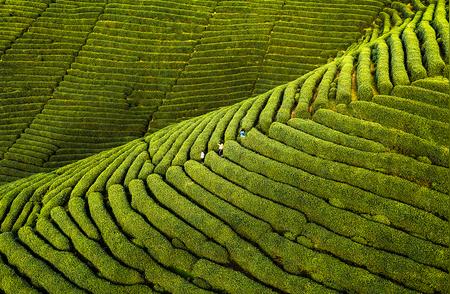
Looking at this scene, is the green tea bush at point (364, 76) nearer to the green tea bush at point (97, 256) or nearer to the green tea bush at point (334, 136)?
the green tea bush at point (334, 136)

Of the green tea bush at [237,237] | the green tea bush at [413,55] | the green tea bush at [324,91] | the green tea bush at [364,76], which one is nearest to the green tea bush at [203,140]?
the green tea bush at [237,237]

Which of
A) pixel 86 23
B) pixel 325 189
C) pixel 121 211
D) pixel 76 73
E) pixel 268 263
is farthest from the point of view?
pixel 86 23

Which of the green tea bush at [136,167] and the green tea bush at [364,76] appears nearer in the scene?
the green tea bush at [364,76]

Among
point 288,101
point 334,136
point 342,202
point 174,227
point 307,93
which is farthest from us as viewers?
point 288,101

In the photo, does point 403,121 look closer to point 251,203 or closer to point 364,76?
point 364,76

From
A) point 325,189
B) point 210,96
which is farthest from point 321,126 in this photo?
point 210,96

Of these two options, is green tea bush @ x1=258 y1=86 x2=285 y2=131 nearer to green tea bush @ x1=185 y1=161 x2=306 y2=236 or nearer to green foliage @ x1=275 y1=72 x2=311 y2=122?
green foliage @ x1=275 y1=72 x2=311 y2=122

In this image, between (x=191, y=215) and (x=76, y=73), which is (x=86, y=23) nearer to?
(x=76, y=73)

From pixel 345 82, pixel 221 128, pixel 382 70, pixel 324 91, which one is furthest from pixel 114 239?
pixel 382 70
